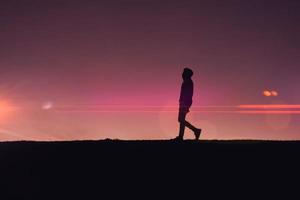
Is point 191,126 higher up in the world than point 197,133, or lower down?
higher up

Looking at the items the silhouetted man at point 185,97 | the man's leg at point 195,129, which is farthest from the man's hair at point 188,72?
the man's leg at point 195,129

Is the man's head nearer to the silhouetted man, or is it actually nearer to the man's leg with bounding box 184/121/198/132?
the silhouetted man

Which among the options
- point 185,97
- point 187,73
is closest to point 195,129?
point 185,97

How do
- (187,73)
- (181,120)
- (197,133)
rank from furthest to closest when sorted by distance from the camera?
1. (197,133)
2. (181,120)
3. (187,73)
